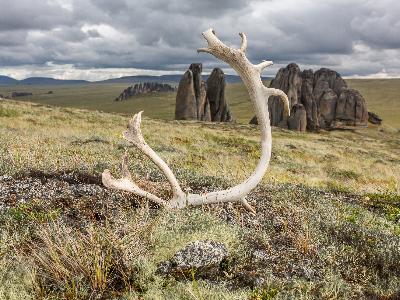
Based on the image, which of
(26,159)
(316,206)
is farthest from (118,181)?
(26,159)

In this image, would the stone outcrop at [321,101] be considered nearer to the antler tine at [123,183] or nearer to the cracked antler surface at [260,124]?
the cracked antler surface at [260,124]

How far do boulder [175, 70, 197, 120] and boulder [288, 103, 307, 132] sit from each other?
48.4 ft

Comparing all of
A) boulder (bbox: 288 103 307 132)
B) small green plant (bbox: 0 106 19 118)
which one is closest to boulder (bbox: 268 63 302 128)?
boulder (bbox: 288 103 307 132)

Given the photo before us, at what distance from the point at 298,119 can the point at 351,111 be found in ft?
46.2

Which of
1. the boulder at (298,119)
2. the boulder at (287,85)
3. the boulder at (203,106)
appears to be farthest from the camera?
the boulder at (287,85)

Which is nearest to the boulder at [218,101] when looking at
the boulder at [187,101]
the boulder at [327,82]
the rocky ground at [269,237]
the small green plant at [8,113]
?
the boulder at [187,101]

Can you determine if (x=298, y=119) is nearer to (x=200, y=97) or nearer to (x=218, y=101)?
(x=218, y=101)

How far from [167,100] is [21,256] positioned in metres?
187

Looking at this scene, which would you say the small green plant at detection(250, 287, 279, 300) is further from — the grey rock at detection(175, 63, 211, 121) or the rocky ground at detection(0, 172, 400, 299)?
the grey rock at detection(175, 63, 211, 121)

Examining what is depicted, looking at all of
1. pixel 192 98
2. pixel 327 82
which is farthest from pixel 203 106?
pixel 327 82

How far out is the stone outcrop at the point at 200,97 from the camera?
66963mm

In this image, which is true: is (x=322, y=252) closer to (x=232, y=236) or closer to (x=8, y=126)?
(x=232, y=236)

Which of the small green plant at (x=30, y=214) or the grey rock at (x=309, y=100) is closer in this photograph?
the small green plant at (x=30, y=214)

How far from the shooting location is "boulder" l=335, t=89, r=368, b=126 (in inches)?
2926
